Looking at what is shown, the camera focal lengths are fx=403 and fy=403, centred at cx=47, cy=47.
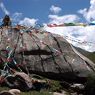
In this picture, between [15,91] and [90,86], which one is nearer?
[15,91]

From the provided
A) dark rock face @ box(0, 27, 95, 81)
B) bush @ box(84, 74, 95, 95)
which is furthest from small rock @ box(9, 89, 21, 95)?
bush @ box(84, 74, 95, 95)

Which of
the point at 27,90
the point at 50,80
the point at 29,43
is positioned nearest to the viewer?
the point at 27,90

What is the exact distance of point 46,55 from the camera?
86.8 ft

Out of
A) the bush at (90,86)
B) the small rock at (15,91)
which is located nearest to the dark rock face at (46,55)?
the bush at (90,86)

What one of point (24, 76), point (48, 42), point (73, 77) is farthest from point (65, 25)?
point (24, 76)

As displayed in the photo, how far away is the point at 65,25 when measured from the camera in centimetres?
2728

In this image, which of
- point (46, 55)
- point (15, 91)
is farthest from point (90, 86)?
point (15, 91)

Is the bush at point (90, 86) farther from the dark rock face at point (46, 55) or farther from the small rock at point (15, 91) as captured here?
the small rock at point (15, 91)

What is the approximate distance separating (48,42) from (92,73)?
3.81 meters

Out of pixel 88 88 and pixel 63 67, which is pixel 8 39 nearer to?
pixel 63 67

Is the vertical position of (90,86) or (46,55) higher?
(46,55)

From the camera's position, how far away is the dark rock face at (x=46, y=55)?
2591cm

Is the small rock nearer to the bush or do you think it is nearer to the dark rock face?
the dark rock face

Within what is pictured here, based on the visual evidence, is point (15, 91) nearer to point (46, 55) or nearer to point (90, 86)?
point (90, 86)
